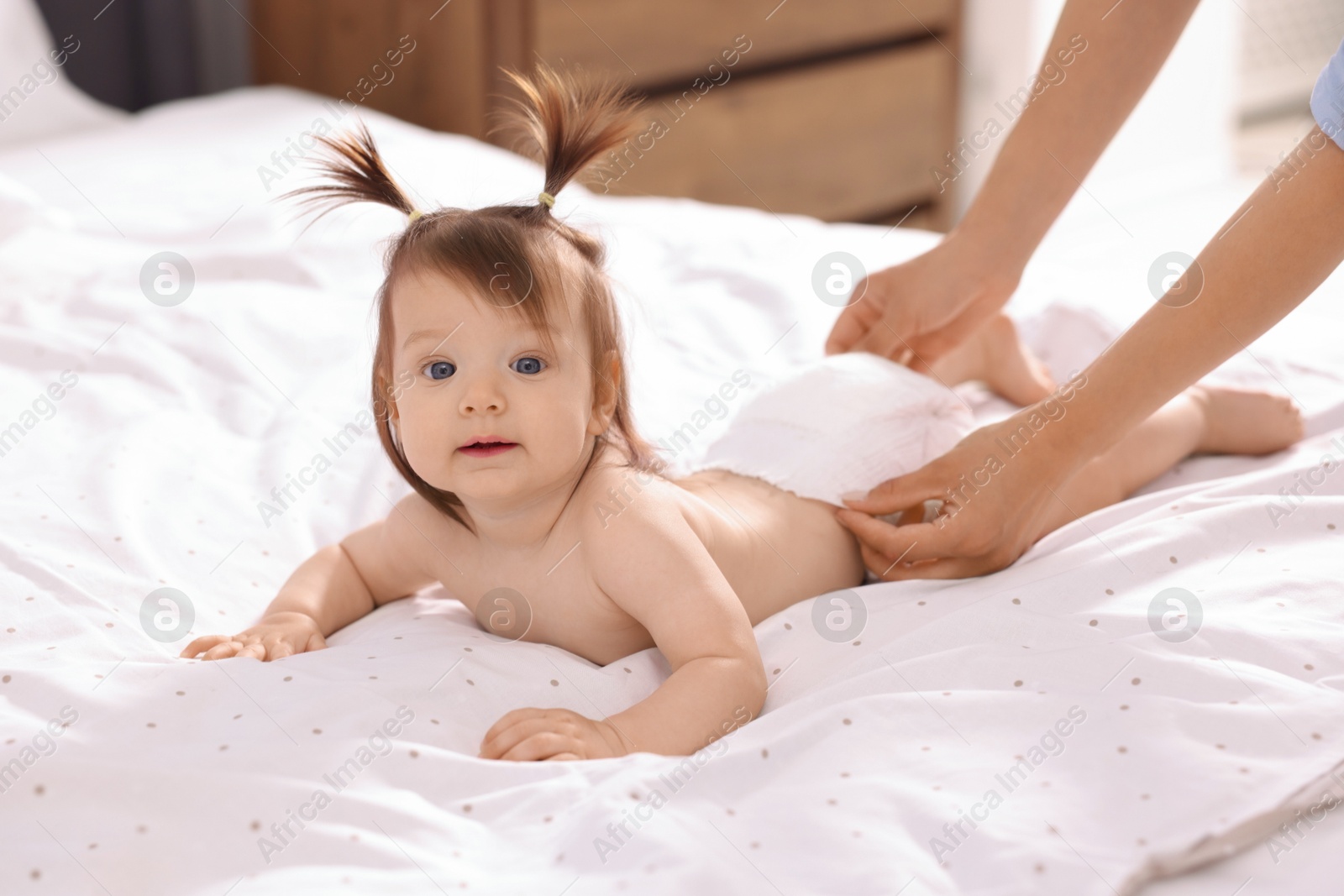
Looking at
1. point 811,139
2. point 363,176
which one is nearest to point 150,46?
point 811,139

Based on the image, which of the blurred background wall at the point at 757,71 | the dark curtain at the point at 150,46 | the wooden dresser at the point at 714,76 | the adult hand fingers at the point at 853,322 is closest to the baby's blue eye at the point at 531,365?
the adult hand fingers at the point at 853,322

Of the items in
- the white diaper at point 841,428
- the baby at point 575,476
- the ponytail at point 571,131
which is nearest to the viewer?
the baby at point 575,476

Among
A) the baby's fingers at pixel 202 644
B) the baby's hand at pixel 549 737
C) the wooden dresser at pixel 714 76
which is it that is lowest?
the baby's hand at pixel 549 737

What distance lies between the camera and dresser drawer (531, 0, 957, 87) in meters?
2.23

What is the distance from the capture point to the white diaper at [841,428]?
3.45 ft

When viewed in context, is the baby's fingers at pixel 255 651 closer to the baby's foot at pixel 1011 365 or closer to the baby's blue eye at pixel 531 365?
the baby's blue eye at pixel 531 365

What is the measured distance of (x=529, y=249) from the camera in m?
0.86

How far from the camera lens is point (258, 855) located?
2.02 feet

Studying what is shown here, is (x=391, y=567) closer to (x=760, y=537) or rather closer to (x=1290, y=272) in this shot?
(x=760, y=537)

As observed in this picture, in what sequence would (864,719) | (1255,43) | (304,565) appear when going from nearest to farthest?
(864,719), (304,565), (1255,43)

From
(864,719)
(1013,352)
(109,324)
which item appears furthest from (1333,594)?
(109,324)

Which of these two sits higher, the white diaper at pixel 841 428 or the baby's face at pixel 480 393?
the baby's face at pixel 480 393

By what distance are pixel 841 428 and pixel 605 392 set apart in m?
0.25

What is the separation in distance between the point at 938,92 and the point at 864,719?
2577mm
